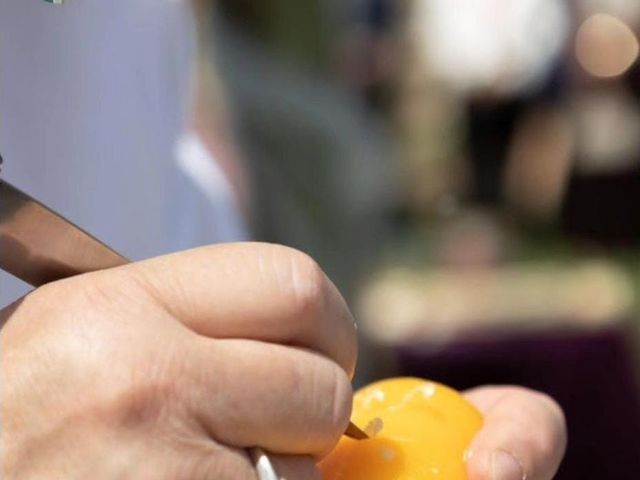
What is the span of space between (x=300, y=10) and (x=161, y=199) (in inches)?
74.2

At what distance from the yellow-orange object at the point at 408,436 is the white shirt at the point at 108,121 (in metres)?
0.21

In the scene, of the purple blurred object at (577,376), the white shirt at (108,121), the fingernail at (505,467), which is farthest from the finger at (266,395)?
the purple blurred object at (577,376)

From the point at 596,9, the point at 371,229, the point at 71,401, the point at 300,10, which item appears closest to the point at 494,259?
the point at 371,229

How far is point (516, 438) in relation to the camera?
53 centimetres

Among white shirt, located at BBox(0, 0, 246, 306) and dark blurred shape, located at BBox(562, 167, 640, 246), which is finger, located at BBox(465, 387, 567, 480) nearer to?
white shirt, located at BBox(0, 0, 246, 306)

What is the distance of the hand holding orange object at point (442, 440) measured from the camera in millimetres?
471

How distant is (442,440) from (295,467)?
11 centimetres

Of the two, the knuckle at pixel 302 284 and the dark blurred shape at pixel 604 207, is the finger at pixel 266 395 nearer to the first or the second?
the knuckle at pixel 302 284

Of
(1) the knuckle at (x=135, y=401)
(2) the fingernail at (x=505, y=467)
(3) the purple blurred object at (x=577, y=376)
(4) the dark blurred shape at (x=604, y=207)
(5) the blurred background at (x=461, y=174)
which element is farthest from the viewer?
(4) the dark blurred shape at (x=604, y=207)

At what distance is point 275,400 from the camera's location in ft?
1.29

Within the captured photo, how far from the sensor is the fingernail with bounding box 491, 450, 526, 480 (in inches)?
19.0

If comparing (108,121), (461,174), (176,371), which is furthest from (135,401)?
(461,174)

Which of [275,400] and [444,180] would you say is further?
[444,180]

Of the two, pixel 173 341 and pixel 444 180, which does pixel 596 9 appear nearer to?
pixel 444 180
